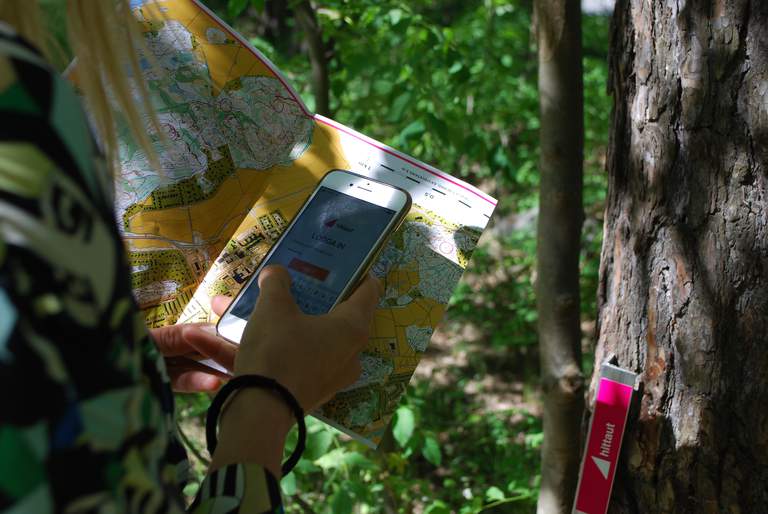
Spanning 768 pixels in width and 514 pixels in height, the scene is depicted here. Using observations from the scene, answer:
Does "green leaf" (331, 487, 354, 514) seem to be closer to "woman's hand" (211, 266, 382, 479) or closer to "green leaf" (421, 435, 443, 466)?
"green leaf" (421, 435, 443, 466)

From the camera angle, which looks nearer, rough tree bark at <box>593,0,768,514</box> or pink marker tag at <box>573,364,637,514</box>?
rough tree bark at <box>593,0,768,514</box>

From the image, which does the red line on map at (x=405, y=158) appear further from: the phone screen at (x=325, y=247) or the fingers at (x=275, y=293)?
the fingers at (x=275, y=293)

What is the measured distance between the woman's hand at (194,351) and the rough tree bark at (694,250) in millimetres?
757

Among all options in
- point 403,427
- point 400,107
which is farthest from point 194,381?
point 400,107

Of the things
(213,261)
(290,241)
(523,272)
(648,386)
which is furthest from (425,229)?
(523,272)

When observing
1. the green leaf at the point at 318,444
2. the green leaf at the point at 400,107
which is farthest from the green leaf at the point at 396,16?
the green leaf at the point at 318,444

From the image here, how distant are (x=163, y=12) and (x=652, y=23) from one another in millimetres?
902

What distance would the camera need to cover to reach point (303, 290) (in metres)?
1.31

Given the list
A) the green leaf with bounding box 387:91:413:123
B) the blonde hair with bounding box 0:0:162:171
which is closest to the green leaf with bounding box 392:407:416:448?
the green leaf with bounding box 387:91:413:123

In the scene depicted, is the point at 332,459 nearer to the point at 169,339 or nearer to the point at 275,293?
the point at 169,339

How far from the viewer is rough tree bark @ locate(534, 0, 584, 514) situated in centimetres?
181

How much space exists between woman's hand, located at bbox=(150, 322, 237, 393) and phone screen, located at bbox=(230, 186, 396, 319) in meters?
0.06

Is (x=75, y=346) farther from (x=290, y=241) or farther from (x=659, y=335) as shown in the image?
(x=659, y=335)

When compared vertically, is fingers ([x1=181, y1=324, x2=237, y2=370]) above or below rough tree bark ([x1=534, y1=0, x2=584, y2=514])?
below
